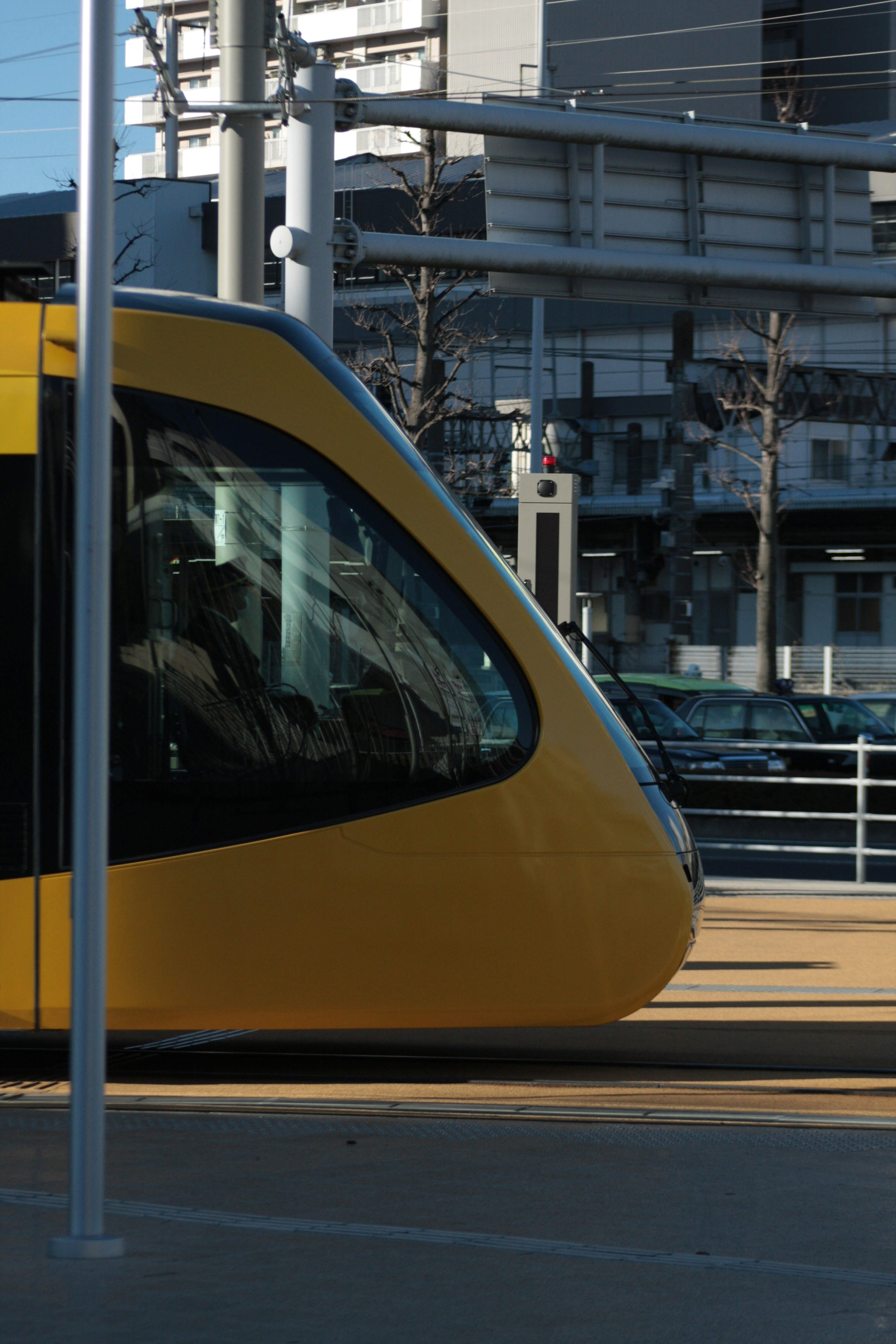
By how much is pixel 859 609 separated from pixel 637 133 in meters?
37.2

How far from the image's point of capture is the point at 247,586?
572 centimetres

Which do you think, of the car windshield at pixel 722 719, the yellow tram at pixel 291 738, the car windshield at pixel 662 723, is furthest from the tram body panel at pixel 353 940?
the car windshield at pixel 722 719

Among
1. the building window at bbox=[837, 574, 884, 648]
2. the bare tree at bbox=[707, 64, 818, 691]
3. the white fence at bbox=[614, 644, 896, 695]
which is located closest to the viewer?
the bare tree at bbox=[707, 64, 818, 691]

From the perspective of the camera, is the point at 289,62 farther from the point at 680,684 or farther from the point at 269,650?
the point at 680,684

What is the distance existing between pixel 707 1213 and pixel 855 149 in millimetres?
10160

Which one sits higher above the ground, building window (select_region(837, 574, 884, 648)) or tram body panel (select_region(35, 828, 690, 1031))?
building window (select_region(837, 574, 884, 648))

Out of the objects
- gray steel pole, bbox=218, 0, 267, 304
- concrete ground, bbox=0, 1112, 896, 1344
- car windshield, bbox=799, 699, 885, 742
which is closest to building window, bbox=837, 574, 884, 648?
car windshield, bbox=799, 699, 885, 742

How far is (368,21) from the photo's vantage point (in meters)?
80.1

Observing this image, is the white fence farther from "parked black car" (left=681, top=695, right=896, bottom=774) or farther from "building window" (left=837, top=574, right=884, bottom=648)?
"parked black car" (left=681, top=695, right=896, bottom=774)

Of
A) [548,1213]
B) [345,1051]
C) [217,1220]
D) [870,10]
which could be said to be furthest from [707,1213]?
[870,10]

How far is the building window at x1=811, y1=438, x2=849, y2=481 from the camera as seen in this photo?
4778 centimetres

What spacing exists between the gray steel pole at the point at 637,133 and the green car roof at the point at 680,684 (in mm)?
10988

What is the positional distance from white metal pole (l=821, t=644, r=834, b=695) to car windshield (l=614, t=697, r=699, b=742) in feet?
36.8

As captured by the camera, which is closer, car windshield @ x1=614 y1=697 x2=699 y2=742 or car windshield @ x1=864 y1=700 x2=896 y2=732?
car windshield @ x1=614 y1=697 x2=699 y2=742
